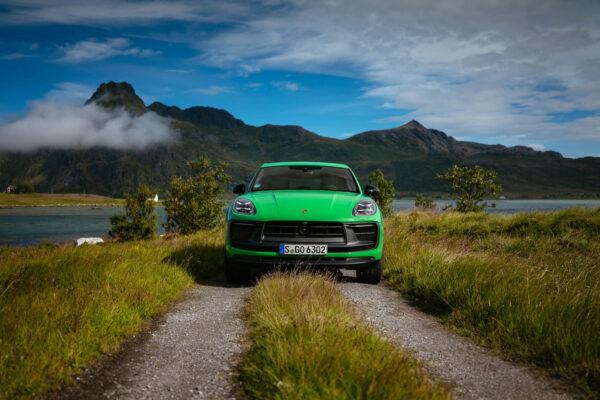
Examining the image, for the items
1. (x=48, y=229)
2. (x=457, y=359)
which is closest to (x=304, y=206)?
(x=457, y=359)

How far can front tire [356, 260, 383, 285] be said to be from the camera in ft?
16.8

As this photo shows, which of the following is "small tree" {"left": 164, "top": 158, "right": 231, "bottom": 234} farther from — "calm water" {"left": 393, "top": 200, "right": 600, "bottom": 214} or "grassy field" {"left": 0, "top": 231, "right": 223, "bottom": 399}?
"grassy field" {"left": 0, "top": 231, "right": 223, "bottom": 399}

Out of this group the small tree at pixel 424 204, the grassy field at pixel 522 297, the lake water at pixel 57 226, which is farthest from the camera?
the lake water at pixel 57 226

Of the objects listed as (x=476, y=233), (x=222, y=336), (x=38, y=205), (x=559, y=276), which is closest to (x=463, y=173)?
(x=476, y=233)

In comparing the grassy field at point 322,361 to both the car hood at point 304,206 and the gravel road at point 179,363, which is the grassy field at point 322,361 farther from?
the car hood at point 304,206

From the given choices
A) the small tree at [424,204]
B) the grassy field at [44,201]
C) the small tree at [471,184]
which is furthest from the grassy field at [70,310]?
the grassy field at [44,201]

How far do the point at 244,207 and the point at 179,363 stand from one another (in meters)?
2.54

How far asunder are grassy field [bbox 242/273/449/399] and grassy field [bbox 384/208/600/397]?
1060mm

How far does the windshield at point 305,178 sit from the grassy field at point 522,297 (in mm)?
1694

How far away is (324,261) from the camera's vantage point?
459 centimetres

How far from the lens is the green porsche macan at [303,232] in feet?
15.0

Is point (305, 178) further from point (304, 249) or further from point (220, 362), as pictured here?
point (220, 362)

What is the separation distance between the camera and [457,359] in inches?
105

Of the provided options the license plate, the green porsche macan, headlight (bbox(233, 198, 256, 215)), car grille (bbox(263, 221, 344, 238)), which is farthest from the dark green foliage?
the license plate
